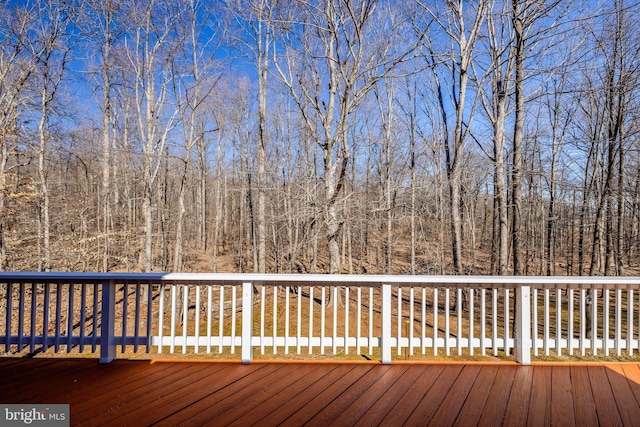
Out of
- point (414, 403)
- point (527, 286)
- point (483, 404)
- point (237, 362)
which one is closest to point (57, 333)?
point (237, 362)

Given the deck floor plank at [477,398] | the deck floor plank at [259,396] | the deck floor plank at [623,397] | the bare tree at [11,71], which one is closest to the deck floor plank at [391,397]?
the deck floor plank at [477,398]

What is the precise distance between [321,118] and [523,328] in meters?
5.17

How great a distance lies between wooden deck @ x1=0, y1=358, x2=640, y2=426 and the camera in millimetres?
2020

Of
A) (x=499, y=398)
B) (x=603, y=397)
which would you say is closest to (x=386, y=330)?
(x=499, y=398)

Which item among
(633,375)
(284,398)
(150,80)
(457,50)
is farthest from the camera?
(150,80)

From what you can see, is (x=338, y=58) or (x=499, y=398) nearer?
(x=499, y=398)

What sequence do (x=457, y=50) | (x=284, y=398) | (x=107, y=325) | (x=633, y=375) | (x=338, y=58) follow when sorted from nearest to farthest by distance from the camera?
(x=284, y=398) → (x=633, y=375) → (x=107, y=325) → (x=338, y=58) → (x=457, y=50)

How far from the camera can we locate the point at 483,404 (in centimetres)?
219

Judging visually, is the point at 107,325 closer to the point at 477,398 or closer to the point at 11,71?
the point at 477,398

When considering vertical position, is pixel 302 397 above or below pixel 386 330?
below

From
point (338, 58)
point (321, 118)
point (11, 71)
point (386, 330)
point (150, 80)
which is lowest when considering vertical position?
point (386, 330)

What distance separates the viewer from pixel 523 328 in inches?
Result: 115

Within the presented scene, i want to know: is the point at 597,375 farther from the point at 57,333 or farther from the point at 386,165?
the point at 386,165

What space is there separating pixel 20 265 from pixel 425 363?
1162 cm
